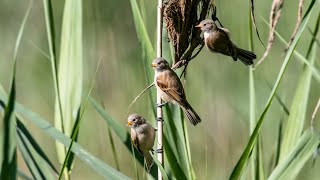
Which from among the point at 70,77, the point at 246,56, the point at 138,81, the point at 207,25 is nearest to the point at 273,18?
the point at 246,56

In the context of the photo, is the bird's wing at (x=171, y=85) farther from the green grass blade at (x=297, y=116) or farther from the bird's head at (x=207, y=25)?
the green grass blade at (x=297, y=116)

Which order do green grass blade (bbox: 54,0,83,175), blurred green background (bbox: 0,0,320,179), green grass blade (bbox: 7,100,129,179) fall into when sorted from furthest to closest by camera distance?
blurred green background (bbox: 0,0,320,179) < green grass blade (bbox: 54,0,83,175) < green grass blade (bbox: 7,100,129,179)

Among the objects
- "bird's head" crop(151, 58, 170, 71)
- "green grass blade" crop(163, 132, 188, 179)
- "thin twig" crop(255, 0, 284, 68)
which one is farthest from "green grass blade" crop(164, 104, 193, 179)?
"thin twig" crop(255, 0, 284, 68)

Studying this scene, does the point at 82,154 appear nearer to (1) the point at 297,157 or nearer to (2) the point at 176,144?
(2) the point at 176,144

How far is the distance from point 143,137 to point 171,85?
132 mm

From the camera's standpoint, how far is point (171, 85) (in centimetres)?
202

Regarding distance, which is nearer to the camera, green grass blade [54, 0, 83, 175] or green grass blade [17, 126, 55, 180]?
green grass blade [17, 126, 55, 180]

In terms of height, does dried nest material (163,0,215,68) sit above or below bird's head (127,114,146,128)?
above

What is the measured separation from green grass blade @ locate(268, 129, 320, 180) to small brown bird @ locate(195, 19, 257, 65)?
8.1 inches

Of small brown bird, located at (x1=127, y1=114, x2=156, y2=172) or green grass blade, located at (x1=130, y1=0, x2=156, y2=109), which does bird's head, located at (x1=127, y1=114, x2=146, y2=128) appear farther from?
green grass blade, located at (x1=130, y1=0, x2=156, y2=109)

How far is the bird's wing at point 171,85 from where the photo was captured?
1999 mm

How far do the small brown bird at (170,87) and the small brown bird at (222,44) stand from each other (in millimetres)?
105

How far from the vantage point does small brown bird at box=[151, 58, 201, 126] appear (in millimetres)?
1965

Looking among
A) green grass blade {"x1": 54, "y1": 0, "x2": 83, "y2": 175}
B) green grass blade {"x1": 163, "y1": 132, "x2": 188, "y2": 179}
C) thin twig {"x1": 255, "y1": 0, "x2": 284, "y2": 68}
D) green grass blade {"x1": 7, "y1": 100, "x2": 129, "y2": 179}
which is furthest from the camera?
green grass blade {"x1": 54, "y1": 0, "x2": 83, "y2": 175}
